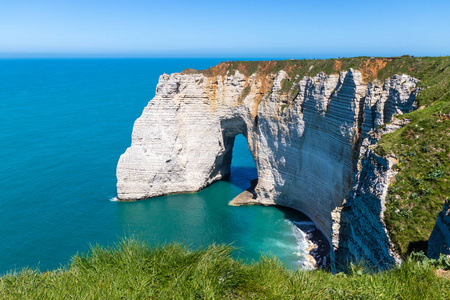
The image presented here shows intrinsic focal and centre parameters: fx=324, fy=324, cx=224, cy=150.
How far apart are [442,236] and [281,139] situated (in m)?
25.1

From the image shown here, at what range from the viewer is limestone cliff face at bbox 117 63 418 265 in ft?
75.9

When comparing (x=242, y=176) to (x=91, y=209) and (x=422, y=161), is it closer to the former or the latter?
(x=91, y=209)

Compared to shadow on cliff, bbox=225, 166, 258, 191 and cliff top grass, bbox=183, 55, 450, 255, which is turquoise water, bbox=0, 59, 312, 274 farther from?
cliff top grass, bbox=183, 55, 450, 255

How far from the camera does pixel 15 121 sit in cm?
7356

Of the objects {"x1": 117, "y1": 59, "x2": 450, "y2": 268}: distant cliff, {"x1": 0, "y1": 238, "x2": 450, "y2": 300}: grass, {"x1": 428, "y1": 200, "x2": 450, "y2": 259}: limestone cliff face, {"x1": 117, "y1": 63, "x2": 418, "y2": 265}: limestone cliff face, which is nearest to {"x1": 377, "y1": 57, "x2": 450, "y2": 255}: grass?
{"x1": 117, "y1": 59, "x2": 450, "y2": 268}: distant cliff

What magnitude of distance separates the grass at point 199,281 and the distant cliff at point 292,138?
15.8 ft

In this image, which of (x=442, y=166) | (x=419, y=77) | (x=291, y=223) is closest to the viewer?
(x=442, y=166)

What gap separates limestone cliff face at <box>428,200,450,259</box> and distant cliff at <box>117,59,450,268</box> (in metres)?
2.31

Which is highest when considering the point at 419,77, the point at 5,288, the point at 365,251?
the point at 419,77

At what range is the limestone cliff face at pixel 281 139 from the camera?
75.9 ft

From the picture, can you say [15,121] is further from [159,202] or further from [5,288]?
[5,288]

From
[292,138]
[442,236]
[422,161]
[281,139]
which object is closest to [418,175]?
[422,161]

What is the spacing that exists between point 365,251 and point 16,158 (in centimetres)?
5447

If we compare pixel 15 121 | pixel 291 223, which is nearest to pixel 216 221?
pixel 291 223
